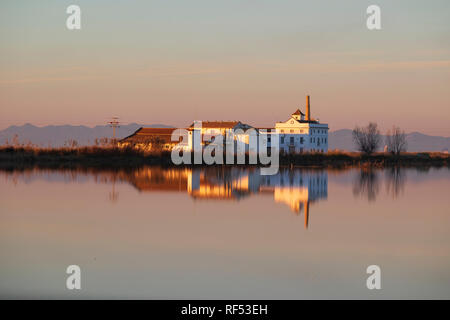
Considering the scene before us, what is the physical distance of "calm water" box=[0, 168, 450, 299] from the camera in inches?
260

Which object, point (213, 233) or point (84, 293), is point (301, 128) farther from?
point (84, 293)

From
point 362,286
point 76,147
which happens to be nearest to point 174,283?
point 362,286

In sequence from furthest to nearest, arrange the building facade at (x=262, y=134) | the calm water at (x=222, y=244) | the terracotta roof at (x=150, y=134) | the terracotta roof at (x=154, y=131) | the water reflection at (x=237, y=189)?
the terracotta roof at (x=154, y=131) < the terracotta roof at (x=150, y=134) < the building facade at (x=262, y=134) < the water reflection at (x=237, y=189) < the calm water at (x=222, y=244)

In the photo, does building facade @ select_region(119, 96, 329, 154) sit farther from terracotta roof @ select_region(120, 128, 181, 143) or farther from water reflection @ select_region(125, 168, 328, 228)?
water reflection @ select_region(125, 168, 328, 228)

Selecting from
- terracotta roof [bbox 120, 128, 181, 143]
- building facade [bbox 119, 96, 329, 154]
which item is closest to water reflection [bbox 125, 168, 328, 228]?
building facade [bbox 119, 96, 329, 154]

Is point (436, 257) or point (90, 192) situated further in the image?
point (90, 192)

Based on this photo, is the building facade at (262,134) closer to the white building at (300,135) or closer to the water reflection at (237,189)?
the white building at (300,135)

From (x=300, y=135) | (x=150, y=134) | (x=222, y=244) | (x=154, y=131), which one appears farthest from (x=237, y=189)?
(x=154, y=131)

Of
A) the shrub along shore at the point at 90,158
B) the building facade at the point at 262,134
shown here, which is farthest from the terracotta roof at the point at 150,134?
the shrub along shore at the point at 90,158

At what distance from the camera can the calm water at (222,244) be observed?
6.61 m

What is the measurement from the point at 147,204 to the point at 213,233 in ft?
15.0

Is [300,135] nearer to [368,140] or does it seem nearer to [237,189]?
[368,140]

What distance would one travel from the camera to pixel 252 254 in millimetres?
8328

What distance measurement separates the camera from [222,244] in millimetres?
9086
